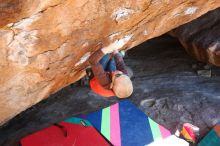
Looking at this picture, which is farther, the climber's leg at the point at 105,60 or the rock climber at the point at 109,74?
the climber's leg at the point at 105,60

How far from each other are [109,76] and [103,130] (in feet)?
4.84

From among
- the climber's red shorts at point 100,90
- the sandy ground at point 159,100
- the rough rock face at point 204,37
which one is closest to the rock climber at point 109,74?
the climber's red shorts at point 100,90

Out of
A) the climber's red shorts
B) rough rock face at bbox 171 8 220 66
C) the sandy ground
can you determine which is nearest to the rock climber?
the climber's red shorts

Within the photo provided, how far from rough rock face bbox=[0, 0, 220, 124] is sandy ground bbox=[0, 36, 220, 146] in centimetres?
160

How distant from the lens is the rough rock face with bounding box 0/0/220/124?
209 cm

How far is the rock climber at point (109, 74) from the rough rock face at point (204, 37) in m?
2.58

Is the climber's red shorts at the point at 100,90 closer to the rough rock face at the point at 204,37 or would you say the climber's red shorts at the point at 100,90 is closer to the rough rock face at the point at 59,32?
the rough rock face at the point at 59,32

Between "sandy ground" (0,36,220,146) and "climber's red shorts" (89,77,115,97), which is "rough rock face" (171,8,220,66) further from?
"climber's red shorts" (89,77,115,97)

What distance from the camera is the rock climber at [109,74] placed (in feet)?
8.18

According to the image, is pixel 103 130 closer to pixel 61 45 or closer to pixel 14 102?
pixel 14 102

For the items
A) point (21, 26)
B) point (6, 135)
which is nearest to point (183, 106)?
point (6, 135)

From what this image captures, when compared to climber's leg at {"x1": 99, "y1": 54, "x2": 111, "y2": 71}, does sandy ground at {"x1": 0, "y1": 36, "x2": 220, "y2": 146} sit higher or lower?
lower

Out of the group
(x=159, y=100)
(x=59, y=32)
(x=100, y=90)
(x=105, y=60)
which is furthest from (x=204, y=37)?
(x=59, y=32)

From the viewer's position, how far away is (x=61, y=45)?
246cm
